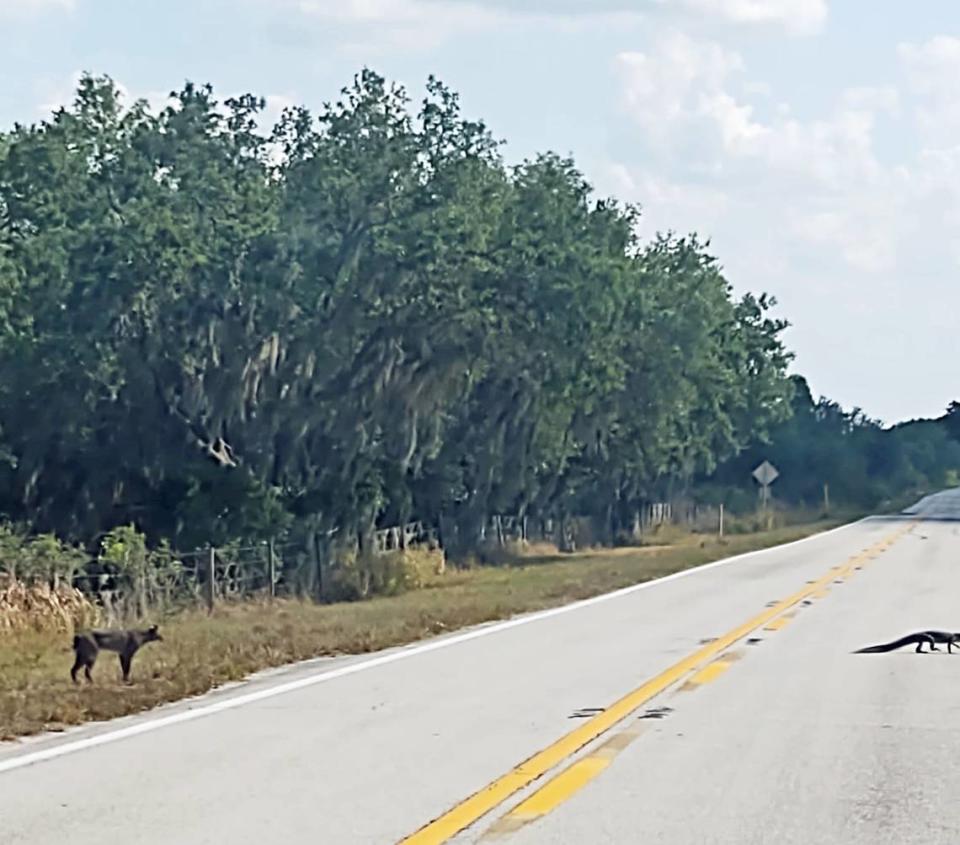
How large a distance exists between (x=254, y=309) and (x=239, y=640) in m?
20.7

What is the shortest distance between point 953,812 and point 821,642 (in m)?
10.3

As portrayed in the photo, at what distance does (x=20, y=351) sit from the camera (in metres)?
40.2

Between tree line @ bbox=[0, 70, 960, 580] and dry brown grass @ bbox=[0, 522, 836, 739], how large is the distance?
18.0 ft

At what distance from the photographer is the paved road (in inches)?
345

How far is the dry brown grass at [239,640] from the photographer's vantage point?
534 inches

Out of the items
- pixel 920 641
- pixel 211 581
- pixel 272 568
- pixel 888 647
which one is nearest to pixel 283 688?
pixel 888 647

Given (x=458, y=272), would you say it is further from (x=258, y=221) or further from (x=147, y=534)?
(x=147, y=534)

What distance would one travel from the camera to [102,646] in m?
15.2

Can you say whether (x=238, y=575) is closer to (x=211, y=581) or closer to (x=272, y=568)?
(x=272, y=568)

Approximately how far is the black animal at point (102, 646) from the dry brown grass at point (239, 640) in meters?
0.17

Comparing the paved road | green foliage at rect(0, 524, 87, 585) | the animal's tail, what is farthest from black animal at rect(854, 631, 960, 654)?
green foliage at rect(0, 524, 87, 585)

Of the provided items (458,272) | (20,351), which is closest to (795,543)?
(458,272)

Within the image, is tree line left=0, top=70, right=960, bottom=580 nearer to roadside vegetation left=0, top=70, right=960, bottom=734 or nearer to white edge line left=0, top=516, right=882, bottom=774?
roadside vegetation left=0, top=70, right=960, bottom=734

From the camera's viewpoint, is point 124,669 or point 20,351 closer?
point 124,669
